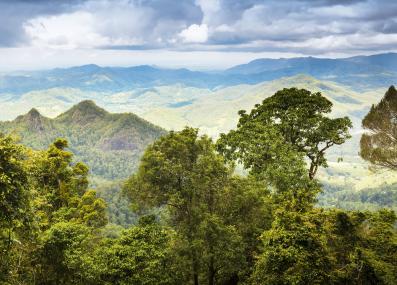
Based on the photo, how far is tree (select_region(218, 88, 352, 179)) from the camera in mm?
35781

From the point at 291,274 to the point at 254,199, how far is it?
31.8 feet

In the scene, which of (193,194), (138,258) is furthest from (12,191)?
(193,194)

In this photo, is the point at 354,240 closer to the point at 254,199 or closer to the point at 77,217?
the point at 254,199

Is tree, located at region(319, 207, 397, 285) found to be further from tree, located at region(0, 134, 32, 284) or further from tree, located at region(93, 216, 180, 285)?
tree, located at region(0, 134, 32, 284)

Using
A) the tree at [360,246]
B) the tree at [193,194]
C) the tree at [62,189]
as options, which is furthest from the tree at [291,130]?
the tree at [62,189]

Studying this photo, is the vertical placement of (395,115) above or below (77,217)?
above

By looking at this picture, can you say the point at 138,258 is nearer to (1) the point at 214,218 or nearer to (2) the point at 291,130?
(1) the point at 214,218

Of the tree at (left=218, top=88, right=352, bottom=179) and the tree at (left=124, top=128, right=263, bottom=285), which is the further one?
the tree at (left=218, top=88, right=352, bottom=179)

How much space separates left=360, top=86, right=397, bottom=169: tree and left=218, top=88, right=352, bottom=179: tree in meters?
3.82

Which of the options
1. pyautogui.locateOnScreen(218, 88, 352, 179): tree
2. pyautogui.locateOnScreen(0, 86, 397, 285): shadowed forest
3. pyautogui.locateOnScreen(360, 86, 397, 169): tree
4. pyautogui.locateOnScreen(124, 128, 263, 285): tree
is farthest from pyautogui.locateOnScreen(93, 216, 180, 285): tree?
pyautogui.locateOnScreen(360, 86, 397, 169): tree

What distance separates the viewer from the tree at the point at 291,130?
3578cm

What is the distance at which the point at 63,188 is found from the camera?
37.9 m

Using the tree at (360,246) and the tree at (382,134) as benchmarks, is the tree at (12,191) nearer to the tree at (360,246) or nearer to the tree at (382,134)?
the tree at (360,246)

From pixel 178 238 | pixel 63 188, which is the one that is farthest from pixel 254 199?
pixel 63 188
